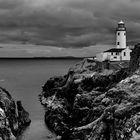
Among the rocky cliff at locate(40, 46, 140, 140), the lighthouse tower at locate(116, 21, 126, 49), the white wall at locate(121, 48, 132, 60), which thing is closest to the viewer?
the rocky cliff at locate(40, 46, 140, 140)

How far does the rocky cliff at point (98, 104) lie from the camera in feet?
138

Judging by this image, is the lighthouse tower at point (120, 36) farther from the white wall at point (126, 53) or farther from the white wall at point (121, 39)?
the white wall at point (126, 53)

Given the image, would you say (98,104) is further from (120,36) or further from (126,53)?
(120,36)

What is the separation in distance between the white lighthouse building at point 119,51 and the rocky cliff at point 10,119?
123ft

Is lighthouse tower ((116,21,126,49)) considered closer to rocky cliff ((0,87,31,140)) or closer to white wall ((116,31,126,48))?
white wall ((116,31,126,48))

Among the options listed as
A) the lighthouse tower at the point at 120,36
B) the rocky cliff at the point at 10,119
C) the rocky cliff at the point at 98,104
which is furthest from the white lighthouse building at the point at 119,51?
the rocky cliff at the point at 10,119

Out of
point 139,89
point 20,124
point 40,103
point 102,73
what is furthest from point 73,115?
point 40,103

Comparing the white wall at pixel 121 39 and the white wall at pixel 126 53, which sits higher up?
the white wall at pixel 121 39

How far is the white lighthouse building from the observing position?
10491cm

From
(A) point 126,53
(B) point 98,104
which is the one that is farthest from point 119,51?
(B) point 98,104

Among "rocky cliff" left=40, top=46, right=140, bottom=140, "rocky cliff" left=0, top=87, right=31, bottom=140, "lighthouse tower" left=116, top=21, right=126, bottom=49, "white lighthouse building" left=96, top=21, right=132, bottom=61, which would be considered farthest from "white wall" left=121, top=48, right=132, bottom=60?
"rocky cliff" left=0, top=87, right=31, bottom=140

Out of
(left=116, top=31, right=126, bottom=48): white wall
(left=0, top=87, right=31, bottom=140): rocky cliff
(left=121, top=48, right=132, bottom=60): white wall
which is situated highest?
(left=116, top=31, right=126, bottom=48): white wall

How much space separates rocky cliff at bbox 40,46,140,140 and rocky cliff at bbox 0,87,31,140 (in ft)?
19.3

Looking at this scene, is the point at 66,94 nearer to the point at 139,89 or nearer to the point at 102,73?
the point at 102,73
